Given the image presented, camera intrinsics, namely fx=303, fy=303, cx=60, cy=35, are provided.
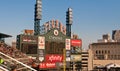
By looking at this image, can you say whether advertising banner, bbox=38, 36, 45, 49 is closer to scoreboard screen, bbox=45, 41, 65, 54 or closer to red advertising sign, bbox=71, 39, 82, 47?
scoreboard screen, bbox=45, 41, 65, 54

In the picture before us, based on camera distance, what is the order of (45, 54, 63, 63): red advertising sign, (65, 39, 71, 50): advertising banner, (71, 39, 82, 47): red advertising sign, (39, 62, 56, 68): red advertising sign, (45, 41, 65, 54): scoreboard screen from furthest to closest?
(71, 39, 82, 47): red advertising sign, (65, 39, 71, 50): advertising banner, (45, 41, 65, 54): scoreboard screen, (45, 54, 63, 63): red advertising sign, (39, 62, 56, 68): red advertising sign

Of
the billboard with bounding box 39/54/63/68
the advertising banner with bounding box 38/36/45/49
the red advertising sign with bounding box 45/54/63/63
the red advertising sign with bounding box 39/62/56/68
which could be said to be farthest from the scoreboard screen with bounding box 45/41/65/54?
the red advertising sign with bounding box 39/62/56/68

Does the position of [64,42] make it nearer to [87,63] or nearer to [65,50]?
[65,50]

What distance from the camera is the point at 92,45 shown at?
537ft

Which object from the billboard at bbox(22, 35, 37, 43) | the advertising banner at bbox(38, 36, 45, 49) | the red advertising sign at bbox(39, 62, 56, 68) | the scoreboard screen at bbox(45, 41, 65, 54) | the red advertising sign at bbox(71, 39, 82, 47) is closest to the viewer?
the billboard at bbox(22, 35, 37, 43)

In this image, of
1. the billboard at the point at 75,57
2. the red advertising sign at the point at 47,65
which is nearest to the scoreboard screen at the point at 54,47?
the red advertising sign at the point at 47,65

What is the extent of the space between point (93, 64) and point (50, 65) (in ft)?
192

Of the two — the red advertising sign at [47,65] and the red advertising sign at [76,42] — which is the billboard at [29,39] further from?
the red advertising sign at [76,42]

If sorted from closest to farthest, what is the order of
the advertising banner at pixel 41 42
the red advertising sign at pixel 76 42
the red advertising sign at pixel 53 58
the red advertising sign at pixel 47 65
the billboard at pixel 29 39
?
the billboard at pixel 29 39
the red advertising sign at pixel 47 65
the advertising banner at pixel 41 42
the red advertising sign at pixel 53 58
the red advertising sign at pixel 76 42

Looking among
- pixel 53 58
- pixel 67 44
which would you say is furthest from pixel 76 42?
pixel 53 58

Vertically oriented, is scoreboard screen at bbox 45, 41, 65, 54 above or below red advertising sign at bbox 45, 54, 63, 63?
above

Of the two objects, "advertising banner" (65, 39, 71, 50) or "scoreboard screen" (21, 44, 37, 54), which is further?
"advertising banner" (65, 39, 71, 50)

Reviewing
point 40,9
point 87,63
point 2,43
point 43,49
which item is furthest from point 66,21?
point 87,63

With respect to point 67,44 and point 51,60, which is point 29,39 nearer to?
point 51,60
